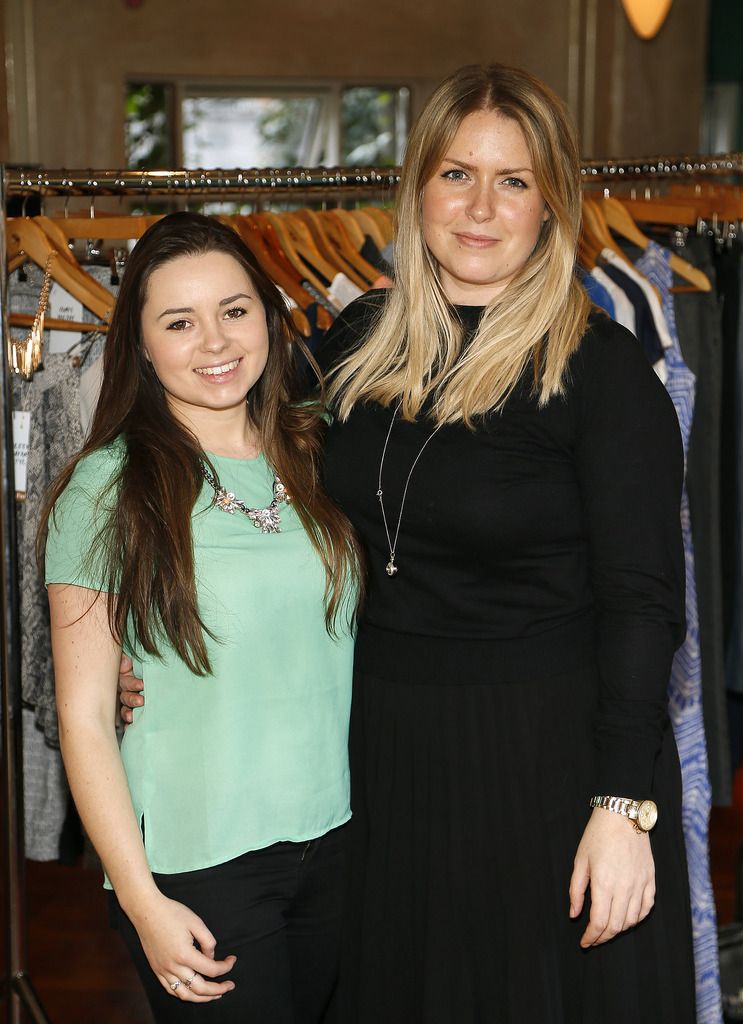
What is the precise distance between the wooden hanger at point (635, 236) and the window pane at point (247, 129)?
453 cm

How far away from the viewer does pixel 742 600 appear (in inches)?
112

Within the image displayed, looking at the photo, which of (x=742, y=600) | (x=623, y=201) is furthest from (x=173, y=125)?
(x=742, y=600)

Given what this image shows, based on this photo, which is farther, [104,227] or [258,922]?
[104,227]

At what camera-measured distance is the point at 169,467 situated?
5.37 ft

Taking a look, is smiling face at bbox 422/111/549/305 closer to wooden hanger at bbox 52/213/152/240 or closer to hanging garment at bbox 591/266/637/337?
hanging garment at bbox 591/266/637/337

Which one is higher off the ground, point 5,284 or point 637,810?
point 5,284

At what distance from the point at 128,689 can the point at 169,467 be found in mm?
331

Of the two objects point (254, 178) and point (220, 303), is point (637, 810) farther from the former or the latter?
point (254, 178)

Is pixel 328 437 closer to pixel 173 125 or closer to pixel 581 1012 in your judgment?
pixel 581 1012

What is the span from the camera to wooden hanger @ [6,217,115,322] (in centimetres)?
236

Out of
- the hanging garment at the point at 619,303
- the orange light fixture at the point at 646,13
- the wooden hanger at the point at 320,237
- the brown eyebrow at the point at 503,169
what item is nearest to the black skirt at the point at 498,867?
the brown eyebrow at the point at 503,169

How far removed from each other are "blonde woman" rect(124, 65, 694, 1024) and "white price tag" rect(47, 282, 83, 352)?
0.87 metres

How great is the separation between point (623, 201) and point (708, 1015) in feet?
5.90

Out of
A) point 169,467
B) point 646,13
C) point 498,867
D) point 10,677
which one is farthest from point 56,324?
point 646,13
